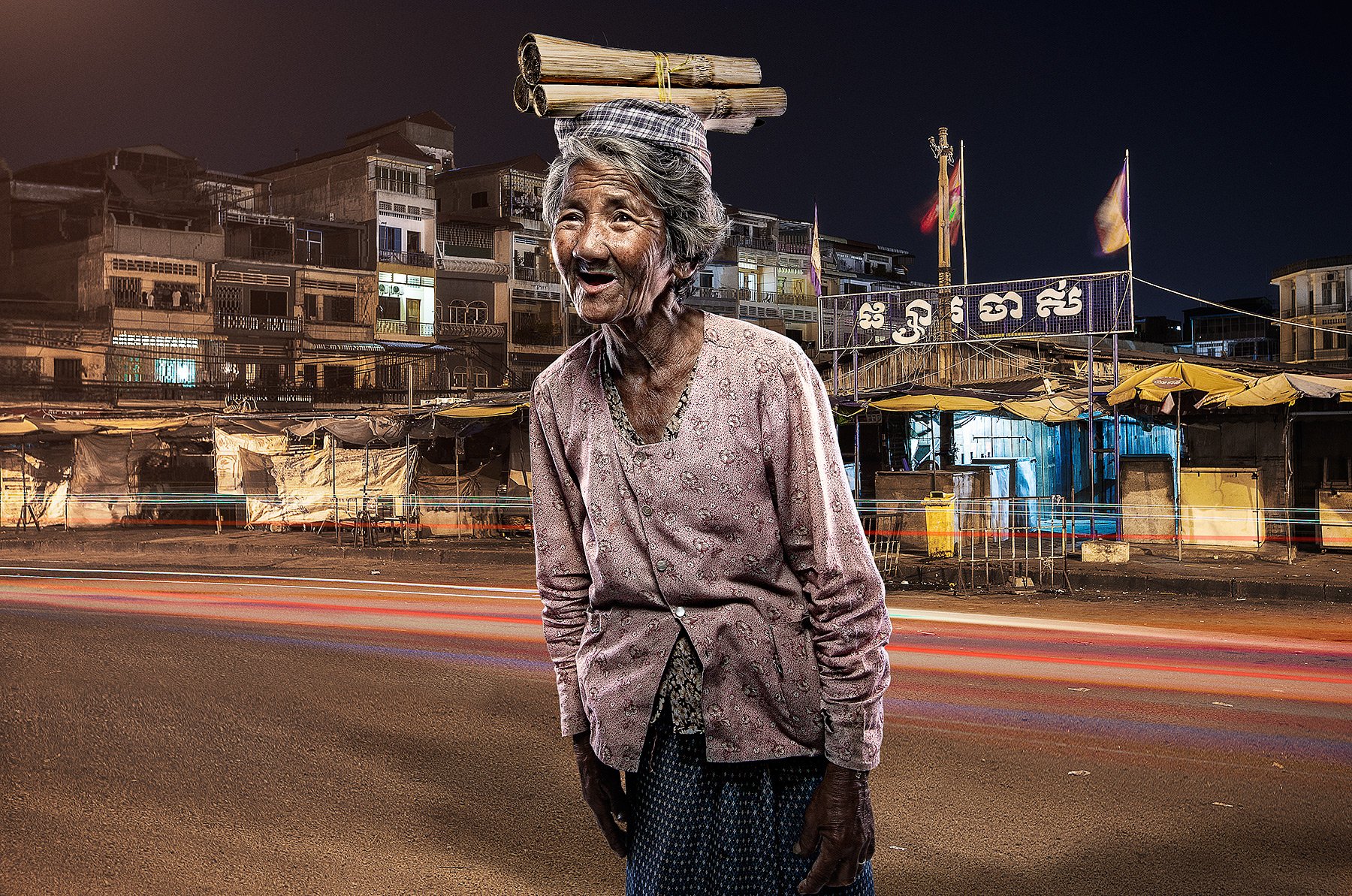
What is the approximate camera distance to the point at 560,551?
227cm

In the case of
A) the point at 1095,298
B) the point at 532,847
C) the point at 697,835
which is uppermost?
the point at 1095,298

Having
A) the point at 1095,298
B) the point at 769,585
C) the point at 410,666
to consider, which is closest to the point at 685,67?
the point at 769,585

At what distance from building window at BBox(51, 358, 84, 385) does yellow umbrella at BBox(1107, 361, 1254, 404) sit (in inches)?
1666

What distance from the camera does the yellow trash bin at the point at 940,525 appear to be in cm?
1714

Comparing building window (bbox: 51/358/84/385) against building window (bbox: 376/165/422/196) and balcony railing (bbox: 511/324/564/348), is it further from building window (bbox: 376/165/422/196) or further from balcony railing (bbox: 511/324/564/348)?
balcony railing (bbox: 511/324/564/348)

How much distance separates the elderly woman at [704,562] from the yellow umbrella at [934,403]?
1784cm

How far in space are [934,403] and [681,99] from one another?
1800 centimetres

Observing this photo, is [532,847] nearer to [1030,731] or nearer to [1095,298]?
[1030,731]

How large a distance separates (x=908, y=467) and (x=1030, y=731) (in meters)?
18.0

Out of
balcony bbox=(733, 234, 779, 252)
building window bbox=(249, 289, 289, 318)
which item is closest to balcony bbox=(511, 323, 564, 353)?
building window bbox=(249, 289, 289, 318)

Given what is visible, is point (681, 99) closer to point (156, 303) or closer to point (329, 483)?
point (329, 483)

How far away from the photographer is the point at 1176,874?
443 centimetres

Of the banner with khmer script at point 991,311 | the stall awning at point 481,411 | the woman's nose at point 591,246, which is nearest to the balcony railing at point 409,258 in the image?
the stall awning at point 481,411

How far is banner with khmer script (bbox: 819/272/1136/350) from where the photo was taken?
17.4 metres
